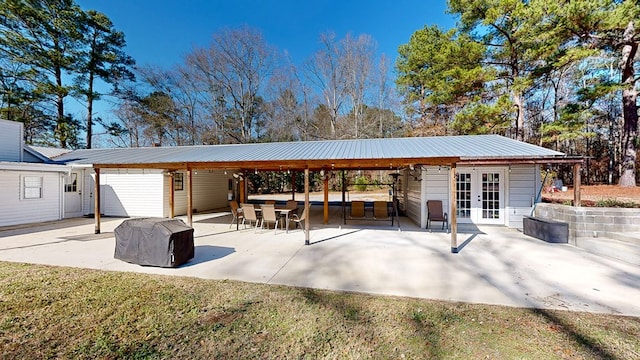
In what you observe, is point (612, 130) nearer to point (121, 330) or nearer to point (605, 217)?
point (605, 217)

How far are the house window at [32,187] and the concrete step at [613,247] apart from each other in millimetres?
17137

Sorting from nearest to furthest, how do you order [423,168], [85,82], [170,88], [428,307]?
[428,307]
[423,168]
[85,82]
[170,88]

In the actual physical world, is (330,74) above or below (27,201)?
above

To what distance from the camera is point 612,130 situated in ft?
64.6

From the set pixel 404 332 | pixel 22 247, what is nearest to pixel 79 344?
pixel 404 332

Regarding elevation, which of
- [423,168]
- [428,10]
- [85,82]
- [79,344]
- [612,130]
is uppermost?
[428,10]

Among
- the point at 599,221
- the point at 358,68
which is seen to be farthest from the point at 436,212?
the point at 358,68

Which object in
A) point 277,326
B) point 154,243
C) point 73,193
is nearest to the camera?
point 277,326

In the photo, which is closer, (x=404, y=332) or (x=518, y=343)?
(x=518, y=343)

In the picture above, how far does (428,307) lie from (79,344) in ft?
13.0

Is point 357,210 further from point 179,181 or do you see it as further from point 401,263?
point 179,181

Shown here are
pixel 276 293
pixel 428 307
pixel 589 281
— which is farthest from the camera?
pixel 589 281

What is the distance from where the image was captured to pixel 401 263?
5.18 meters

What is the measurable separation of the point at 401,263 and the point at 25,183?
13.1 meters
